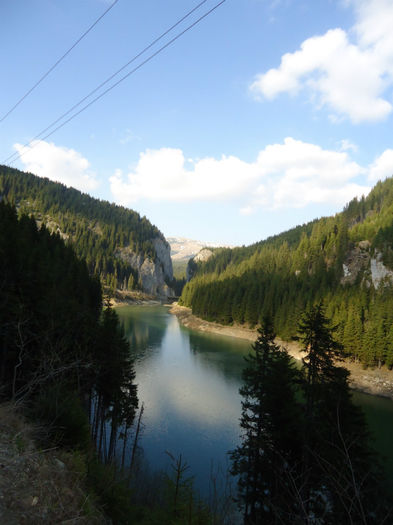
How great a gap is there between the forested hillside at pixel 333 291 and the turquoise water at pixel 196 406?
482 inches

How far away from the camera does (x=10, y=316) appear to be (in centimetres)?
1753

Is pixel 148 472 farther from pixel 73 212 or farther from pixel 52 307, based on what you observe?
pixel 73 212

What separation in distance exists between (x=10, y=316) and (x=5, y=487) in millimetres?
14080

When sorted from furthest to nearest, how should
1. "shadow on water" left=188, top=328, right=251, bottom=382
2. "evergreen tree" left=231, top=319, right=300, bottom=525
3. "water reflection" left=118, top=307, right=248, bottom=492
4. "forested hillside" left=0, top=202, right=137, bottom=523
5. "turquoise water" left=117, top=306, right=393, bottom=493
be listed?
"shadow on water" left=188, top=328, right=251, bottom=382 < "water reflection" left=118, top=307, right=248, bottom=492 < "turquoise water" left=117, top=306, right=393, bottom=493 < "forested hillside" left=0, top=202, right=137, bottom=523 < "evergreen tree" left=231, top=319, right=300, bottom=525

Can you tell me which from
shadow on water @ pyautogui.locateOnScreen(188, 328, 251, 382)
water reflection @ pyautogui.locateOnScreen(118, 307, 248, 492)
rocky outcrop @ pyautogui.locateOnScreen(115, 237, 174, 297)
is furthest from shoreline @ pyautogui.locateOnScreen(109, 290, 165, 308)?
water reflection @ pyautogui.locateOnScreen(118, 307, 248, 492)

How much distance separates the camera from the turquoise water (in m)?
22.6

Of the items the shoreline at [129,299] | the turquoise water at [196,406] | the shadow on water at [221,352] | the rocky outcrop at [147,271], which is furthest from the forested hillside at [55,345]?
the rocky outcrop at [147,271]

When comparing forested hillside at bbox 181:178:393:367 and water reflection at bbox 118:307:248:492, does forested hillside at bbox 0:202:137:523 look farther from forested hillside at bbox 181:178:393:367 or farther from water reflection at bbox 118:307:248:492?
forested hillside at bbox 181:178:393:367

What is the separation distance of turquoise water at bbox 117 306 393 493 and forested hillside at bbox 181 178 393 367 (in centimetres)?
1225

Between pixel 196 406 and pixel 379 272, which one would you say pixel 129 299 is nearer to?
pixel 379 272

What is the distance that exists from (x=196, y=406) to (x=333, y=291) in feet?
175

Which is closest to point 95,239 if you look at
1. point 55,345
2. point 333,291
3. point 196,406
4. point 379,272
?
point 333,291

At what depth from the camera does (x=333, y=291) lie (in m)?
71.3

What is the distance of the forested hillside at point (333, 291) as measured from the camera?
47.1m
